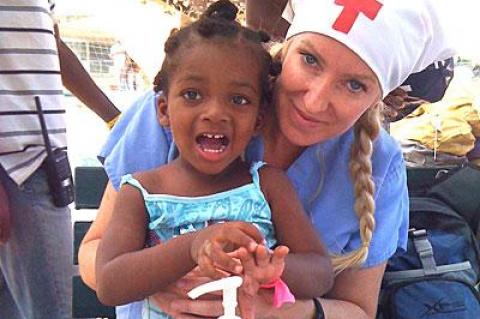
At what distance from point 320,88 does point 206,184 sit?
0.96 ft

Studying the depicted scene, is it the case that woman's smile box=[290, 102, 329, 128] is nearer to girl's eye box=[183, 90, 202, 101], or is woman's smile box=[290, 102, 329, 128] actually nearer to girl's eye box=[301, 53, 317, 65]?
girl's eye box=[301, 53, 317, 65]

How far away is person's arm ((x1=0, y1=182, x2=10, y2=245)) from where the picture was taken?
157 cm

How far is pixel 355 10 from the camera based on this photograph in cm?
124

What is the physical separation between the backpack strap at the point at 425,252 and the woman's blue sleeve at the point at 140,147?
2.26 ft

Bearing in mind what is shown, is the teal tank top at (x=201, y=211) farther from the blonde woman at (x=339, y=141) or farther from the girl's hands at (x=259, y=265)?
the girl's hands at (x=259, y=265)

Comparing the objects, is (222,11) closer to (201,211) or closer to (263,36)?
(263,36)

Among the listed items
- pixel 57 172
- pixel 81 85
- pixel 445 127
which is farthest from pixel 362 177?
pixel 445 127

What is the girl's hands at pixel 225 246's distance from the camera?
0.85 metres

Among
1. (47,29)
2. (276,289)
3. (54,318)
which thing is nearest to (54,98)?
(47,29)

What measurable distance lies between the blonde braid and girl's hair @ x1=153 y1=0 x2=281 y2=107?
25cm

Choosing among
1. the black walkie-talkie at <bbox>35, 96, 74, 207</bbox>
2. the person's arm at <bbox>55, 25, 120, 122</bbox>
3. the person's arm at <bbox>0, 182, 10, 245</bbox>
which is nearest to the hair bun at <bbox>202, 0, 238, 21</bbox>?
the black walkie-talkie at <bbox>35, 96, 74, 207</bbox>

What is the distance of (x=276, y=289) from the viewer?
0.94 meters

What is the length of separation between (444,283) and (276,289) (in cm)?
75

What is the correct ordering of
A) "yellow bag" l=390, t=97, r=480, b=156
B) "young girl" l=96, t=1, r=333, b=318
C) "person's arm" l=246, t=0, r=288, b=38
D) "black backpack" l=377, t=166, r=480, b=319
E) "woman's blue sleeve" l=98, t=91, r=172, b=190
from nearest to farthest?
"young girl" l=96, t=1, r=333, b=318 < "woman's blue sleeve" l=98, t=91, r=172, b=190 < "black backpack" l=377, t=166, r=480, b=319 < "person's arm" l=246, t=0, r=288, b=38 < "yellow bag" l=390, t=97, r=480, b=156
